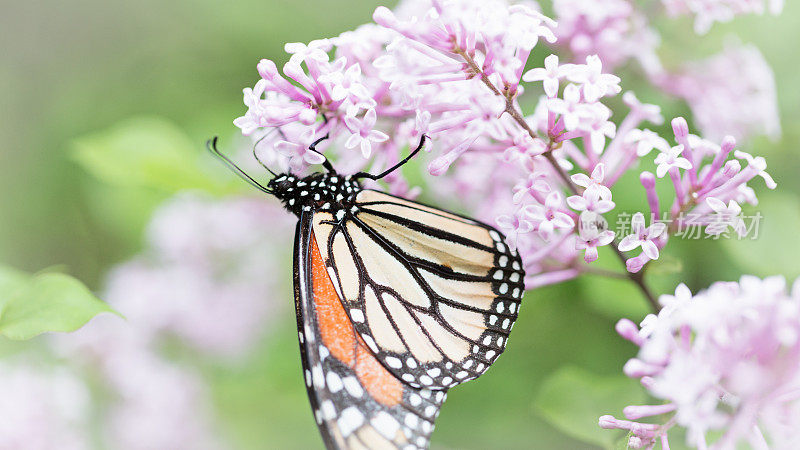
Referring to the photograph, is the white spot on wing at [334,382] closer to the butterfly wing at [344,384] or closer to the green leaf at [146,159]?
the butterfly wing at [344,384]

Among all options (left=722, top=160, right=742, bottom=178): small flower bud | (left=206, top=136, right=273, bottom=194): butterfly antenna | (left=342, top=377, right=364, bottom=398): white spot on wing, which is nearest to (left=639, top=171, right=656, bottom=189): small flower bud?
(left=722, top=160, right=742, bottom=178): small flower bud

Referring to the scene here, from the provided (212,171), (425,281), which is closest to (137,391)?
(212,171)

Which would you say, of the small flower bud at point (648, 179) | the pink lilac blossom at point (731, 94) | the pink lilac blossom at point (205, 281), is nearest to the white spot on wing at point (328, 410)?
the small flower bud at point (648, 179)

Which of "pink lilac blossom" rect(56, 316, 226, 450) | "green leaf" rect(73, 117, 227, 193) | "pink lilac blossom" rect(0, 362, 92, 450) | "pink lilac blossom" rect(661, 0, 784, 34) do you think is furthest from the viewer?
"pink lilac blossom" rect(56, 316, 226, 450)

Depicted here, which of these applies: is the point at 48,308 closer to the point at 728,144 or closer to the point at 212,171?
the point at 212,171

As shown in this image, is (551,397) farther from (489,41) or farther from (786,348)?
(489,41)

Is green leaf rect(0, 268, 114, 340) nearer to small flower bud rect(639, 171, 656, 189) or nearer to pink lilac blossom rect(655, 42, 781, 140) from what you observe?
small flower bud rect(639, 171, 656, 189)

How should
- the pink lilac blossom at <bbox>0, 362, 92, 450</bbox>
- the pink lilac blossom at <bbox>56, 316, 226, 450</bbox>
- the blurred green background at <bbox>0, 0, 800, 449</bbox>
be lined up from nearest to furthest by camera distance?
the blurred green background at <bbox>0, 0, 800, 449</bbox> < the pink lilac blossom at <bbox>0, 362, 92, 450</bbox> < the pink lilac blossom at <bbox>56, 316, 226, 450</bbox>
